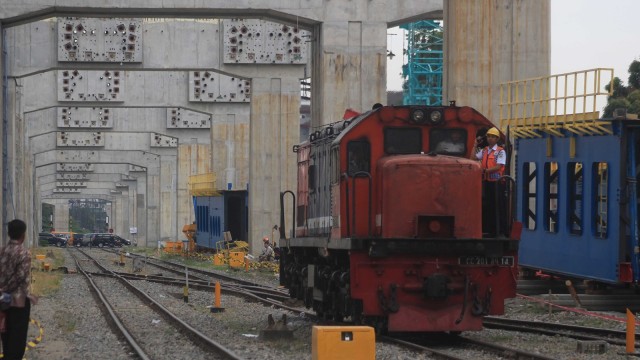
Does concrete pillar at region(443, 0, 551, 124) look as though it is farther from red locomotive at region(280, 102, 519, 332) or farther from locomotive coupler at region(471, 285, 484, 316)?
locomotive coupler at region(471, 285, 484, 316)

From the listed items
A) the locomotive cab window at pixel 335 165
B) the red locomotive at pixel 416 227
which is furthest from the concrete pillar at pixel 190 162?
the red locomotive at pixel 416 227

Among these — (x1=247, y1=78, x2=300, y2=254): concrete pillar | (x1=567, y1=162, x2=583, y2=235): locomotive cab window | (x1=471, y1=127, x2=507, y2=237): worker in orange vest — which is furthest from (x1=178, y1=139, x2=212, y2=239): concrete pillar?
(x1=471, y1=127, x2=507, y2=237): worker in orange vest

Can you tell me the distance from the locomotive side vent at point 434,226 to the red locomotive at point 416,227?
0.04ft

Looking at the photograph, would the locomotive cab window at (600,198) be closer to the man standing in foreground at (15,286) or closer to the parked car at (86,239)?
the man standing in foreground at (15,286)

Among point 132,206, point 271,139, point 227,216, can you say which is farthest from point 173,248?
point 132,206

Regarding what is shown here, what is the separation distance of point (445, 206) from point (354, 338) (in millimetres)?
3716

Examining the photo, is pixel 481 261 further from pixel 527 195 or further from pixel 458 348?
pixel 527 195

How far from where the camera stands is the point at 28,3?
37.1 m

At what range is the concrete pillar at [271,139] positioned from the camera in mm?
48938

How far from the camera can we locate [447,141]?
1616 cm

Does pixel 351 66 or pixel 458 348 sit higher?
pixel 351 66

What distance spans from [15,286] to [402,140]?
6.34 metres

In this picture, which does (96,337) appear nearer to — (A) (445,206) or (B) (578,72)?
(A) (445,206)

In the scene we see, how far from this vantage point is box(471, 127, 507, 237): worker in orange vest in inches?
618
